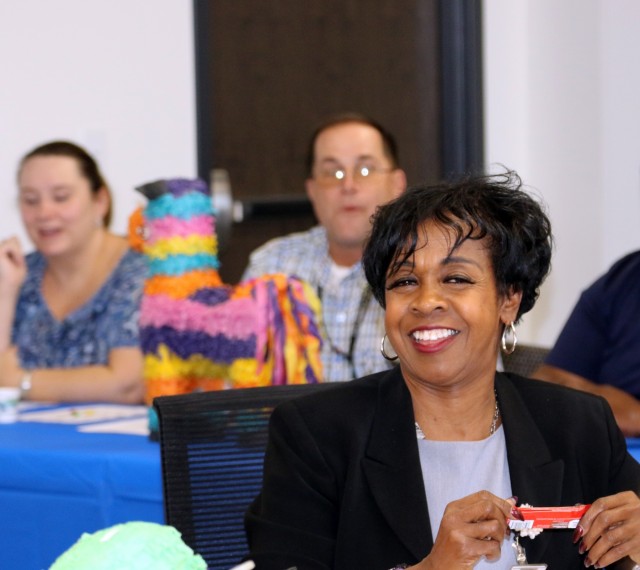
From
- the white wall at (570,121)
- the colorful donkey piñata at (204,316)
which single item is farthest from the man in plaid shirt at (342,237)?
the white wall at (570,121)

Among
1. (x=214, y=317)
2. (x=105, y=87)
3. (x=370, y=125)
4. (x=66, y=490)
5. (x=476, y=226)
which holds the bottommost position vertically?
(x=66, y=490)

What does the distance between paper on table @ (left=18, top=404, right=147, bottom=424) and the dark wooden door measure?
1.90 metres

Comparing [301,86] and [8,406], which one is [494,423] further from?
[301,86]

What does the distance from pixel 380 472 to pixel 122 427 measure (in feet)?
4.32

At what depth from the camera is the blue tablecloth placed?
249 centimetres

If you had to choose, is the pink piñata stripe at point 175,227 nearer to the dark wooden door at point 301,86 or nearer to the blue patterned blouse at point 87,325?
the blue patterned blouse at point 87,325

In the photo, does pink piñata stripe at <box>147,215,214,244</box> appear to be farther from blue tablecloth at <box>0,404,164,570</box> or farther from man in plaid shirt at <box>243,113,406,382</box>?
man in plaid shirt at <box>243,113,406,382</box>

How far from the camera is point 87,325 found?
12.0ft

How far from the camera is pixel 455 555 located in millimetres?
1498

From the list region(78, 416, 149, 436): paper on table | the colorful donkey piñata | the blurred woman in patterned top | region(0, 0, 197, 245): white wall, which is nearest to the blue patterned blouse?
the blurred woman in patterned top

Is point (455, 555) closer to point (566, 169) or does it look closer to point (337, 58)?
point (566, 169)

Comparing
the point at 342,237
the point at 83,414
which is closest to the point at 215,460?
the point at 83,414

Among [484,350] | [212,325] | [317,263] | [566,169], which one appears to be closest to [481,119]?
[566,169]

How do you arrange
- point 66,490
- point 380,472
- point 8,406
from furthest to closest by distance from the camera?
point 8,406, point 66,490, point 380,472
